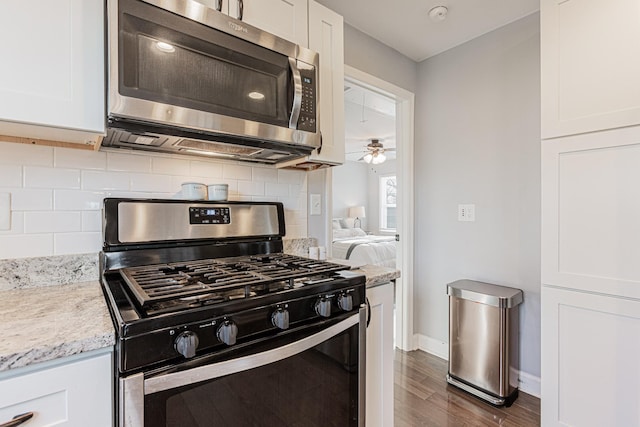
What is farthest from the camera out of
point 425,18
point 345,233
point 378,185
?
point 378,185

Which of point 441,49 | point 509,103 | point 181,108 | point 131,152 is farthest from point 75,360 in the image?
point 441,49

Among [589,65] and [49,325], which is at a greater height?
[589,65]

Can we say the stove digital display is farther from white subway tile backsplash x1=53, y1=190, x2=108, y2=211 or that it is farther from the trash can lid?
the trash can lid

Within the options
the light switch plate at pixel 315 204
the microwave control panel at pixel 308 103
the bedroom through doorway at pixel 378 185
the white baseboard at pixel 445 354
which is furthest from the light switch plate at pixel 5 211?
the white baseboard at pixel 445 354

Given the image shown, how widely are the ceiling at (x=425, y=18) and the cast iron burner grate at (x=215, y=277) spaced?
1.63 meters

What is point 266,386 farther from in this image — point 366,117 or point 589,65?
point 366,117

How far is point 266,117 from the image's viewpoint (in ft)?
4.29

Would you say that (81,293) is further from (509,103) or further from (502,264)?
(509,103)

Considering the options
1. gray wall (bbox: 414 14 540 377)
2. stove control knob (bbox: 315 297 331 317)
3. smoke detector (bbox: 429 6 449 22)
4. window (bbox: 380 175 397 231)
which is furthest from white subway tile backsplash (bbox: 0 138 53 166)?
window (bbox: 380 175 397 231)

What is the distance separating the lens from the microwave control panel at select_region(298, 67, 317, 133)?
1.41m

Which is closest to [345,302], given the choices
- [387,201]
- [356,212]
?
[356,212]

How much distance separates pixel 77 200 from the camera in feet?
3.99

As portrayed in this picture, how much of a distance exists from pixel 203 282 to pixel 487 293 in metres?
1.78

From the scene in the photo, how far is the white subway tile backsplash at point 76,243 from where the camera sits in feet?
3.86
